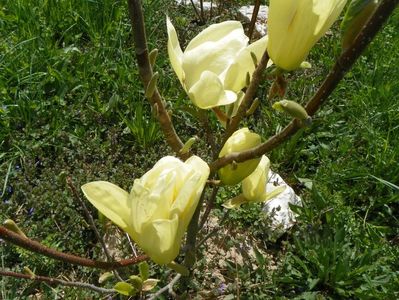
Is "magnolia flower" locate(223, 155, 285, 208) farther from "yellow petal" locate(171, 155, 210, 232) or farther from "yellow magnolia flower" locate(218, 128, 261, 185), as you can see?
"yellow petal" locate(171, 155, 210, 232)

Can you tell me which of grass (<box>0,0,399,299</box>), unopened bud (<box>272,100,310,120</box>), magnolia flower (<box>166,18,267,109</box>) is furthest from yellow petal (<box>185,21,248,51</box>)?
grass (<box>0,0,399,299</box>)

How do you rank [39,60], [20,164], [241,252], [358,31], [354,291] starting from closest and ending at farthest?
[358,31]
[354,291]
[241,252]
[20,164]
[39,60]

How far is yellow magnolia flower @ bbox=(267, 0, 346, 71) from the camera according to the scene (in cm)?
64

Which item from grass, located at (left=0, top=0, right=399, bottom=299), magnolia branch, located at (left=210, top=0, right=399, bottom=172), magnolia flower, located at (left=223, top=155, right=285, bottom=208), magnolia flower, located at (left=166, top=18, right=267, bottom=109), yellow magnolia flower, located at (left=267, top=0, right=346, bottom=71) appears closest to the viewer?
magnolia branch, located at (left=210, top=0, right=399, bottom=172)

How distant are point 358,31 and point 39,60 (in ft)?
6.64

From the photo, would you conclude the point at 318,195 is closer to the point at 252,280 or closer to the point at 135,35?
the point at 252,280

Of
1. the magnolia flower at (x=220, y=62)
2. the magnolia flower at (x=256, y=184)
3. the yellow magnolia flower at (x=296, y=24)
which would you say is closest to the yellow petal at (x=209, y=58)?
the magnolia flower at (x=220, y=62)

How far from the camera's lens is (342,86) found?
101 inches

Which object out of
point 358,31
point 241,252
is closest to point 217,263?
point 241,252

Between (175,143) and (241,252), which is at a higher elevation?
(175,143)

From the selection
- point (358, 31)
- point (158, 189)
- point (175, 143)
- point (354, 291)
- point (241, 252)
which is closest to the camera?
point (358, 31)

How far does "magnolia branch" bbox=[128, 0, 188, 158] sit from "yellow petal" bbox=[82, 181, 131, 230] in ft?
0.45

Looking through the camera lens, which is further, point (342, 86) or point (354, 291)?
point (342, 86)

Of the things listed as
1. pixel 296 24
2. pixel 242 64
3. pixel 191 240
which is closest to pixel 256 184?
pixel 191 240
